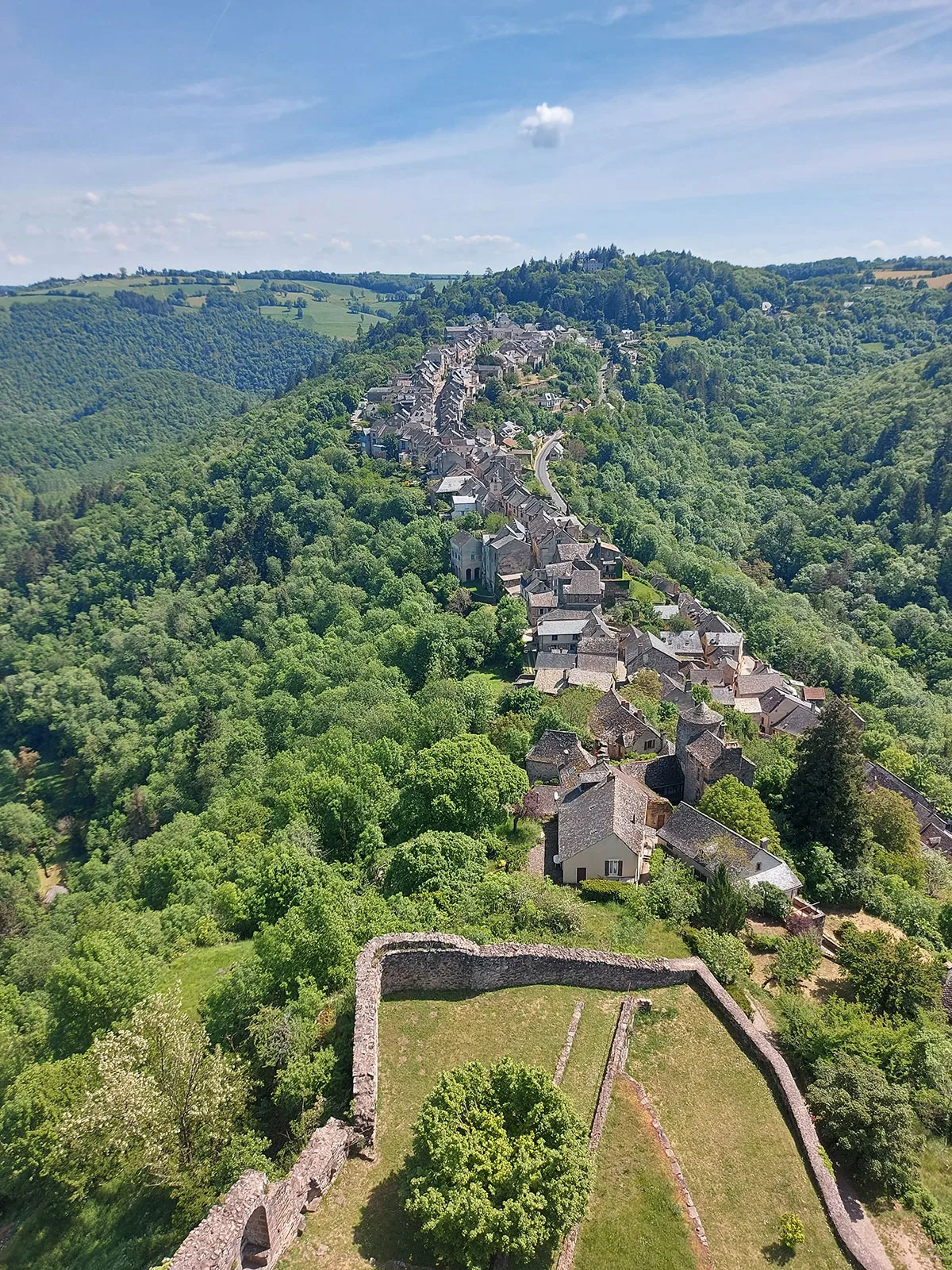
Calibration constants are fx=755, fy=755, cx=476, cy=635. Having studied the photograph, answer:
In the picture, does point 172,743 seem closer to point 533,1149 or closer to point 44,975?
point 44,975

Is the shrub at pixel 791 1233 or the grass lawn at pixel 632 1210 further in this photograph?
the shrub at pixel 791 1233

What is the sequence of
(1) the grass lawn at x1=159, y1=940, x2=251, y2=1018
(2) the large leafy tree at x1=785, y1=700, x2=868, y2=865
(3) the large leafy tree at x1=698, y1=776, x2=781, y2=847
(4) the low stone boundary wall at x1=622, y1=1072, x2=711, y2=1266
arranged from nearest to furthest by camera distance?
(4) the low stone boundary wall at x1=622, y1=1072, x2=711, y2=1266 < (1) the grass lawn at x1=159, y1=940, x2=251, y2=1018 < (3) the large leafy tree at x1=698, y1=776, x2=781, y2=847 < (2) the large leafy tree at x1=785, y1=700, x2=868, y2=865

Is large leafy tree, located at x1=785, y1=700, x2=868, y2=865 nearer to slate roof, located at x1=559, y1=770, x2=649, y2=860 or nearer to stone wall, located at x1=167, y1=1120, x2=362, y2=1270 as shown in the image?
slate roof, located at x1=559, y1=770, x2=649, y2=860

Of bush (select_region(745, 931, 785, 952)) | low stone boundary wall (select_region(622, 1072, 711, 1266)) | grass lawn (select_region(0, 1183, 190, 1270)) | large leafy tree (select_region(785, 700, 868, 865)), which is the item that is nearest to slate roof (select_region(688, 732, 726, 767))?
large leafy tree (select_region(785, 700, 868, 865))

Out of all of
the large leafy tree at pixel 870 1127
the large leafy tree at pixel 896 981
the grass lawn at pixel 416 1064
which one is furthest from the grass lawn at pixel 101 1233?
the large leafy tree at pixel 896 981

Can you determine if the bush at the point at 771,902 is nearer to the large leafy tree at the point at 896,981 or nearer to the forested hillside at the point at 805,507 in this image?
the large leafy tree at the point at 896,981

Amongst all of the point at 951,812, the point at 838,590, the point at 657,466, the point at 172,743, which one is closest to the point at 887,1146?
the point at 951,812
